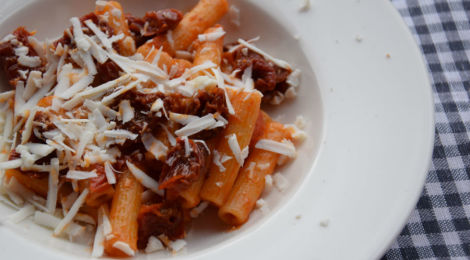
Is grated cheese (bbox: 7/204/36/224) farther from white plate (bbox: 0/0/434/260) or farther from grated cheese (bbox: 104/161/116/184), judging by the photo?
grated cheese (bbox: 104/161/116/184)

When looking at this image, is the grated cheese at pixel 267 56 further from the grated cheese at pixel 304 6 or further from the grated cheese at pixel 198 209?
the grated cheese at pixel 198 209

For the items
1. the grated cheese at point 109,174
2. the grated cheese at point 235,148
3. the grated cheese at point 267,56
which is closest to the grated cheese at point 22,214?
the grated cheese at point 109,174

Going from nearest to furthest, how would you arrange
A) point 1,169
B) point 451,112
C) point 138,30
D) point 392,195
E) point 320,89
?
point 392,195
point 1,169
point 320,89
point 138,30
point 451,112

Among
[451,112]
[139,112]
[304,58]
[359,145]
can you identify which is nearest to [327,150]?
[359,145]

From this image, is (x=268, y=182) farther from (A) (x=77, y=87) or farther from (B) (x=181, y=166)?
(A) (x=77, y=87)

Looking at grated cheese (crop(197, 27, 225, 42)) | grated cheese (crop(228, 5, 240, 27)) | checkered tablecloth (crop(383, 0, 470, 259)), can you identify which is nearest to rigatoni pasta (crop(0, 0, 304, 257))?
grated cheese (crop(197, 27, 225, 42))

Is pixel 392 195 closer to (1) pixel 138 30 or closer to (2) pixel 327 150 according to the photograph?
(2) pixel 327 150
